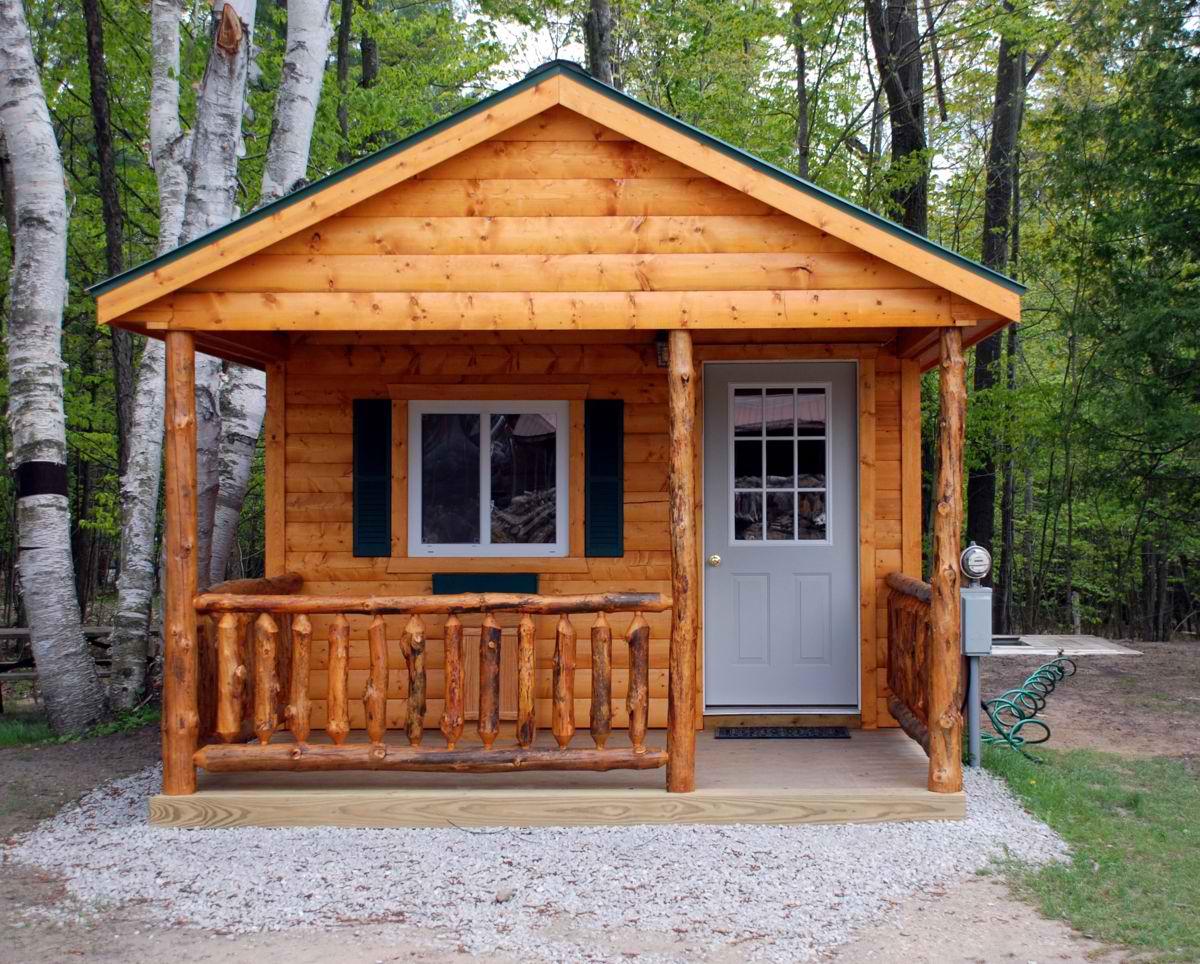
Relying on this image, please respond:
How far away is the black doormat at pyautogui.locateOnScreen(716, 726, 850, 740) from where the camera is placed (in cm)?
662

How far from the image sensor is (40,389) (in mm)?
7773

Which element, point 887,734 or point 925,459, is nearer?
point 887,734

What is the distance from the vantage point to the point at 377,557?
22.5ft

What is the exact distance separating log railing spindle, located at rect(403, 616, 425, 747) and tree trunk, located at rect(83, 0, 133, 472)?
591 centimetres

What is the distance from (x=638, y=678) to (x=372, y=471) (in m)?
2.36

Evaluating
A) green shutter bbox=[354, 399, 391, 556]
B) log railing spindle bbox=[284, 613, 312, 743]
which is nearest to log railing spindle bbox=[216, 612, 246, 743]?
log railing spindle bbox=[284, 613, 312, 743]

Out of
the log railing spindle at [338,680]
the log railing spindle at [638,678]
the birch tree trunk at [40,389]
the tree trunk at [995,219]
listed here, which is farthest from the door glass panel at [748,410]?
the tree trunk at [995,219]

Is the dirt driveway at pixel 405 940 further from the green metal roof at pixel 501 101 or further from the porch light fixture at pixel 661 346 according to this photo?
the porch light fixture at pixel 661 346

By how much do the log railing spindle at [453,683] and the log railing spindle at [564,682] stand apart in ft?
1.68

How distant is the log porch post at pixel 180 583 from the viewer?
17.9 feet

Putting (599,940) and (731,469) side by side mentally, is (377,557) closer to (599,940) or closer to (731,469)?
(731,469)

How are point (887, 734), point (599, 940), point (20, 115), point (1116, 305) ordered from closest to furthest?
point (599, 940) < point (887, 734) < point (20, 115) < point (1116, 305)

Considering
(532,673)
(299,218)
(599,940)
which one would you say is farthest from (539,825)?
(299,218)

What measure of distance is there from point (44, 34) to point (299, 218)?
12.0 meters
